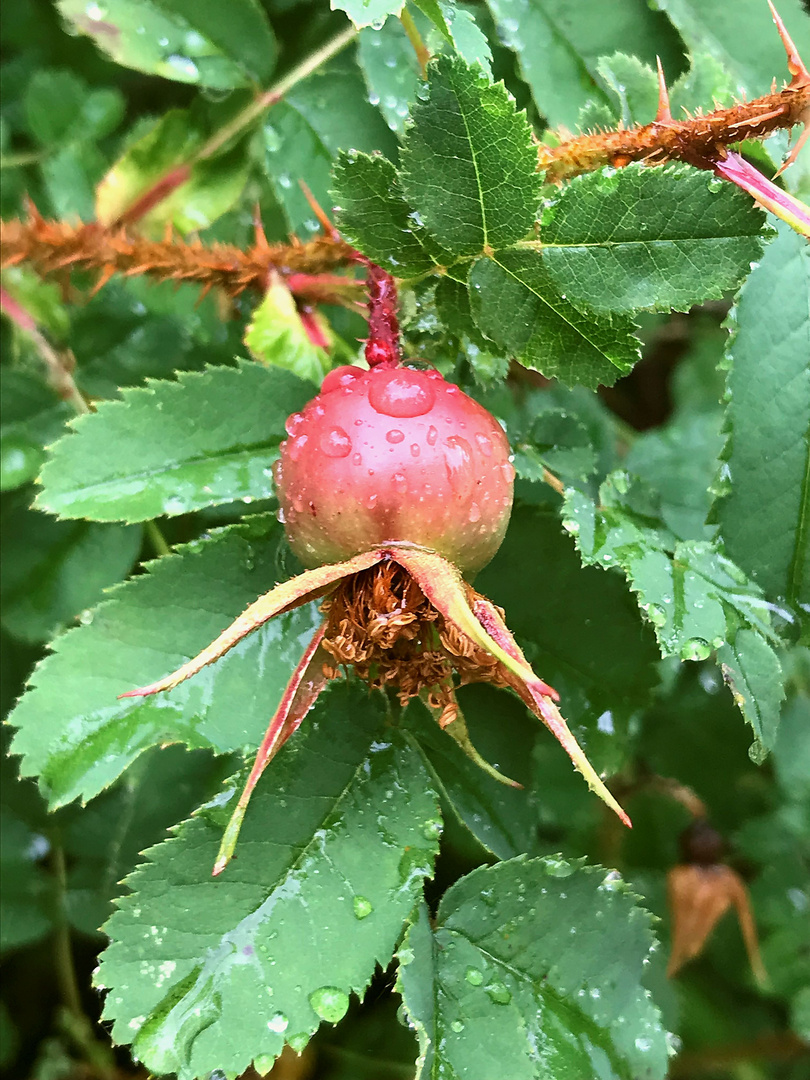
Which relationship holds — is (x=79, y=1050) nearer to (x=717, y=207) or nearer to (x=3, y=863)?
(x=3, y=863)

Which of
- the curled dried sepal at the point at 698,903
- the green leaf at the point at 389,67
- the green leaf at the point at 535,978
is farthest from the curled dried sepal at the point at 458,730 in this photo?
the curled dried sepal at the point at 698,903

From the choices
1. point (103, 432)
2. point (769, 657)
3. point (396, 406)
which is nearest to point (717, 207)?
point (396, 406)

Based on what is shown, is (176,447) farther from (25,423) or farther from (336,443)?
(25,423)

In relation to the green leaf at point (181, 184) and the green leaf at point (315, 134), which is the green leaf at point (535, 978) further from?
the green leaf at point (181, 184)

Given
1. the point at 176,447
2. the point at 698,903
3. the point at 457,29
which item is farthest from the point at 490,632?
the point at 698,903

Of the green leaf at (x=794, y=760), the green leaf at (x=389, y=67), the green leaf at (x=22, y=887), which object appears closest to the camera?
the green leaf at (x=389, y=67)
